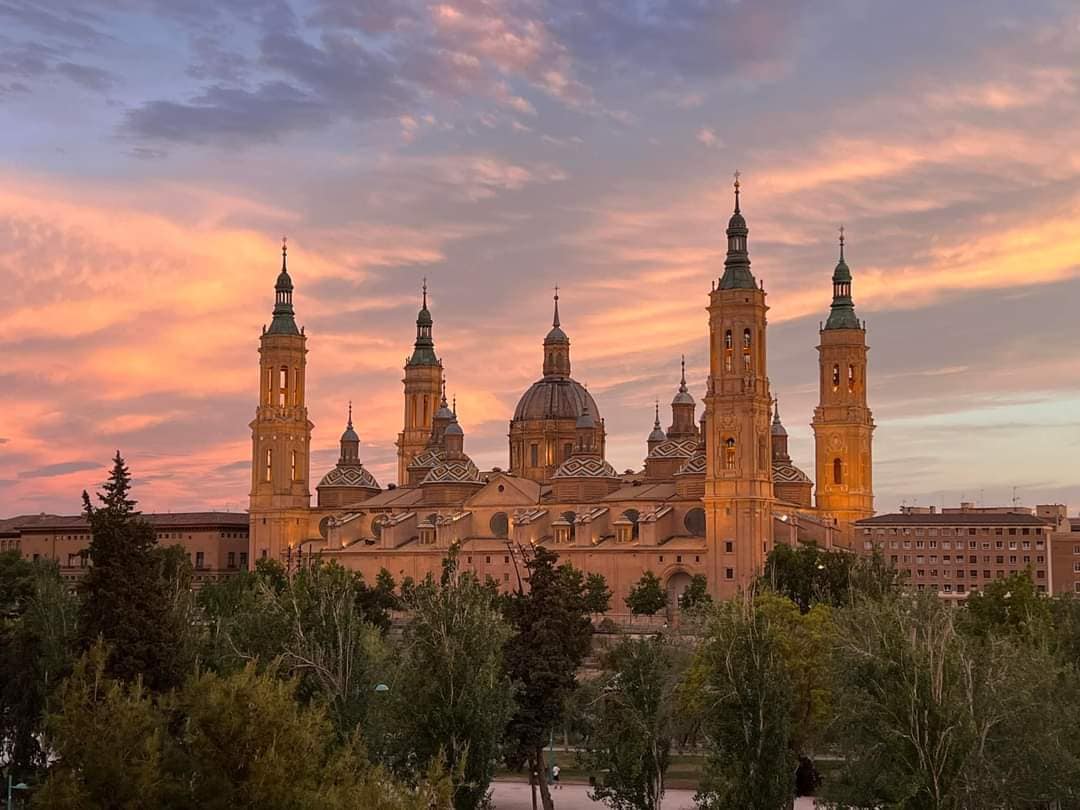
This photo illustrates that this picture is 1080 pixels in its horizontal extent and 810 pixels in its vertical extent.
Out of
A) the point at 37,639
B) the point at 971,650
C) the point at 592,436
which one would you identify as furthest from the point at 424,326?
the point at 971,650

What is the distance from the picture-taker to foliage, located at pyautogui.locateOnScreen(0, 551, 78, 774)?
153 ft

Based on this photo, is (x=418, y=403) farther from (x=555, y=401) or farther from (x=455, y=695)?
(x=455, y=695)

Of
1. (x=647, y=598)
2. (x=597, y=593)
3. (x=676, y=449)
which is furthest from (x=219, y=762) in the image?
(x=676, y=449)

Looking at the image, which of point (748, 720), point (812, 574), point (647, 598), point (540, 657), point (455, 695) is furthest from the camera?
point (647, 598)

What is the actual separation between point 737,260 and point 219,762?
281 ft

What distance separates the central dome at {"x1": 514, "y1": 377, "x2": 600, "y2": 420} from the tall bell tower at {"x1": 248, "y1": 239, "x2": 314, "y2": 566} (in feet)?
58.6

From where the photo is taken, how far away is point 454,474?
123875 mm

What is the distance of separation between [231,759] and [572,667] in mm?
21838

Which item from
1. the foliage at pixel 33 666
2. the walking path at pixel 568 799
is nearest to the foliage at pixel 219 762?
the foliage at pixel 33 666

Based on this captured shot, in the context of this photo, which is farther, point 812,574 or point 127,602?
point 812,574

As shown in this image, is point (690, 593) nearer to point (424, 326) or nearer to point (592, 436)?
point (592, 436)

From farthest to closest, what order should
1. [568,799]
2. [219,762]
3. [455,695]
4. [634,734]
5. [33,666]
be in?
[568,799] → [33,666] → [634,734] → [455,695] → [219,762]

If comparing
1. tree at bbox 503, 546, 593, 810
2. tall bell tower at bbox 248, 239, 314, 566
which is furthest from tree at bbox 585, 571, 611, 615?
tree at bbox 503, 546, 593, 810

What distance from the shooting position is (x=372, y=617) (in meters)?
71.9
